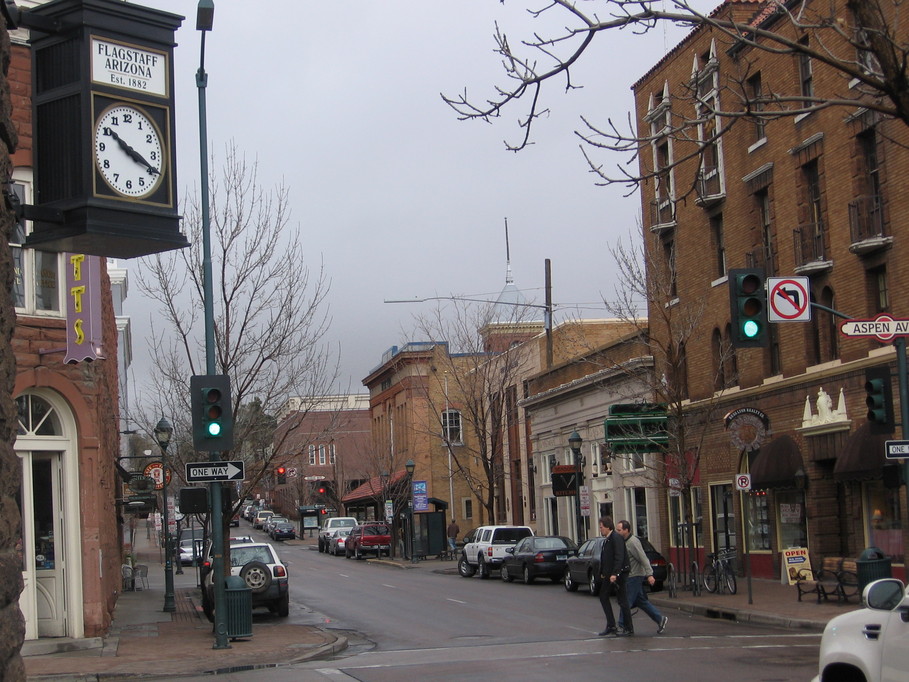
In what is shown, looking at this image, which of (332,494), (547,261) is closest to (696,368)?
(547,261)

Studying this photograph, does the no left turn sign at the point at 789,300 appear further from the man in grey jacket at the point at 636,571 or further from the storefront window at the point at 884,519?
the storefront window at the point at 884,519

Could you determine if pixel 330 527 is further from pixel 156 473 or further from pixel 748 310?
pixel 748 310

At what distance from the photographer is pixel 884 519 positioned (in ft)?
86.7

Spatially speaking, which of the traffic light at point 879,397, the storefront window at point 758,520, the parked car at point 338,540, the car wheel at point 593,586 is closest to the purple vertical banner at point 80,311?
the traffic light at point 879,397

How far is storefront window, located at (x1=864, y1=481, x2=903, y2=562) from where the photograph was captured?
25.8m

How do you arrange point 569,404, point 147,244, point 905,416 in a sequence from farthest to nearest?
point 569,404 → point 905,416 → point 147,244

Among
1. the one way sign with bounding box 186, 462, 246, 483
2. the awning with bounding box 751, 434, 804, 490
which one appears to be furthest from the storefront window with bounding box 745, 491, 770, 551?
the one way sign with bounding box 186, 462, 246, 483

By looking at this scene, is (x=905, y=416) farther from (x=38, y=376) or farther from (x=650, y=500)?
(x=650, y=500)

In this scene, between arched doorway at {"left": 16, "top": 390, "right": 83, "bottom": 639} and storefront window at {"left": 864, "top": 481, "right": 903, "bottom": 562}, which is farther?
storefront window at {"left": 864, "top": 481, "right": 903, "bottom": 562}

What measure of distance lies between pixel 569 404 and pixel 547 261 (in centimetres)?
669

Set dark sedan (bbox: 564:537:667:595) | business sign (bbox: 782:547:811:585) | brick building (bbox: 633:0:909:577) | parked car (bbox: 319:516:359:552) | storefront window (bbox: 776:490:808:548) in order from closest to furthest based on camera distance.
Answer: business sign (bbox: 782:547:811:585), brick building (bbox: 633:0:909:577), dark sedan (bbox: 564:537:667:595), storefront window (bbox: 776:490:808:548), parked car (bbox: 319:516:359:552)

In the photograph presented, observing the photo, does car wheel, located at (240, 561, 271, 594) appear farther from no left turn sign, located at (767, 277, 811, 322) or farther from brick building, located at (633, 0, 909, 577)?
no left turn sign, located at (767, 277, 811, 322)

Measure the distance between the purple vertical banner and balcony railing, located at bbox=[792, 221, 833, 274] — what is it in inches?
673

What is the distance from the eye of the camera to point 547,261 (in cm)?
4303
